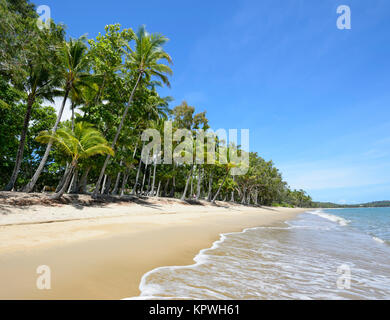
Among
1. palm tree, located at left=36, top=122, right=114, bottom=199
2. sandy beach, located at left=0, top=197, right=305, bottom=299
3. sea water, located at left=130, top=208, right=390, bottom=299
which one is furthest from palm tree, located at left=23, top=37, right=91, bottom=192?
sea water, located at left=130, top=208, right=390, bottom=299

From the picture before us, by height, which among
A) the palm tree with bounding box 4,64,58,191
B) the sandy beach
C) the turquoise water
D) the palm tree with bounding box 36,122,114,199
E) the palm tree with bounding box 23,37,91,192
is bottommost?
the turquoise water

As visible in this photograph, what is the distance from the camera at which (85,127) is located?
13258 millimetres

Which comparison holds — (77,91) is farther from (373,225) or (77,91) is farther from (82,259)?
(373,225)

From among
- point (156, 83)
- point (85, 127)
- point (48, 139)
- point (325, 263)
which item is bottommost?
point (325, 263)

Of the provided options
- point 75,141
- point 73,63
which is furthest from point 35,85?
point 75,141

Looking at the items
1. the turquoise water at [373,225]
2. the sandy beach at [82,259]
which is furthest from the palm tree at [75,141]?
the turquoise water at [373,225]

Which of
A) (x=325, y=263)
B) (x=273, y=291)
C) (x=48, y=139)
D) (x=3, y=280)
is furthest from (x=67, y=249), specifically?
(x=48, y=139)

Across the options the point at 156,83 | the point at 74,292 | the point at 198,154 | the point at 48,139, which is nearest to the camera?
the point at 74,292

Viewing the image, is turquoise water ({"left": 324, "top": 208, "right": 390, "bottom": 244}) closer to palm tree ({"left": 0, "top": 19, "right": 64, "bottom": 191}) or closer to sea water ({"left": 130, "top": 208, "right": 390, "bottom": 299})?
sea water ({"left": 130, "top": 208, "right": 390, "bottom": 299})

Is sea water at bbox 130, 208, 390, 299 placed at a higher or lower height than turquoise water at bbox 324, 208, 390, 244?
higher

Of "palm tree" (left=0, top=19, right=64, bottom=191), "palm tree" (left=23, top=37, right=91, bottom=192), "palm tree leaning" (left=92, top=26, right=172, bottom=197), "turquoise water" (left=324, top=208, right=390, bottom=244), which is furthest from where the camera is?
"palm tree leaning" (left=92, top=26, right=172, bottom=197)

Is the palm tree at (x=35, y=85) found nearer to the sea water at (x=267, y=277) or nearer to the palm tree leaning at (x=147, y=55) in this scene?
the palm tree leaning at (x=147, y=55)
